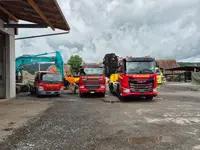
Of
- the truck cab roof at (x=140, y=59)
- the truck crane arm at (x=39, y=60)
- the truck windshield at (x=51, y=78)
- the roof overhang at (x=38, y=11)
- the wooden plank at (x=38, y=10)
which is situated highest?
the roof overhang at (x=38, y=11)

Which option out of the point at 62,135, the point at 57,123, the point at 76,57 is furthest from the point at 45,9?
the point at 76,57

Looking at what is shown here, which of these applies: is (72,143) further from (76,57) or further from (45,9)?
(76,57)

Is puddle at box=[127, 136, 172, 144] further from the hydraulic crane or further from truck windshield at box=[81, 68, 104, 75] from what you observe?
the hydraulic crane

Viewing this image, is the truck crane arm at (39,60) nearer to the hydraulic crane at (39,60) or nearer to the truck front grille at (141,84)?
the hydraulic crane at (39,60)

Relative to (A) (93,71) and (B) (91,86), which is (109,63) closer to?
(A) (93,71)

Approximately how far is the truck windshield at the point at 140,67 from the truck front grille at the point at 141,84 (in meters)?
0.51

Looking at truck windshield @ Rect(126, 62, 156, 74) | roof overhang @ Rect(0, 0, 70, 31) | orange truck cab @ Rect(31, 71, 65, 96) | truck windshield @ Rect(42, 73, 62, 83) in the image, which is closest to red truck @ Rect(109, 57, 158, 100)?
truck windshield @ Rect(126, 62, 156, 74)

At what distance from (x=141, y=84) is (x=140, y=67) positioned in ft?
3.44

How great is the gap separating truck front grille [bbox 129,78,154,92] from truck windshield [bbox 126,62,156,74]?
0.51m

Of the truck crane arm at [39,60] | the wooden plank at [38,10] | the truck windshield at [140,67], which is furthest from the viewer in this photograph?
the truck crane arm at [39,60]

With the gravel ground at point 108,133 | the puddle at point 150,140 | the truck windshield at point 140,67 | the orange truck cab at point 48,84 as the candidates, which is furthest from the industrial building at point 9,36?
the puddle at point 150,140

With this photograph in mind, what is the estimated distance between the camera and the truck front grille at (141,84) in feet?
40.7

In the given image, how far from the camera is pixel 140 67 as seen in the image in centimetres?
1271

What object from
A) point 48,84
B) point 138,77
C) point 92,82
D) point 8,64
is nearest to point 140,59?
point 138,77
